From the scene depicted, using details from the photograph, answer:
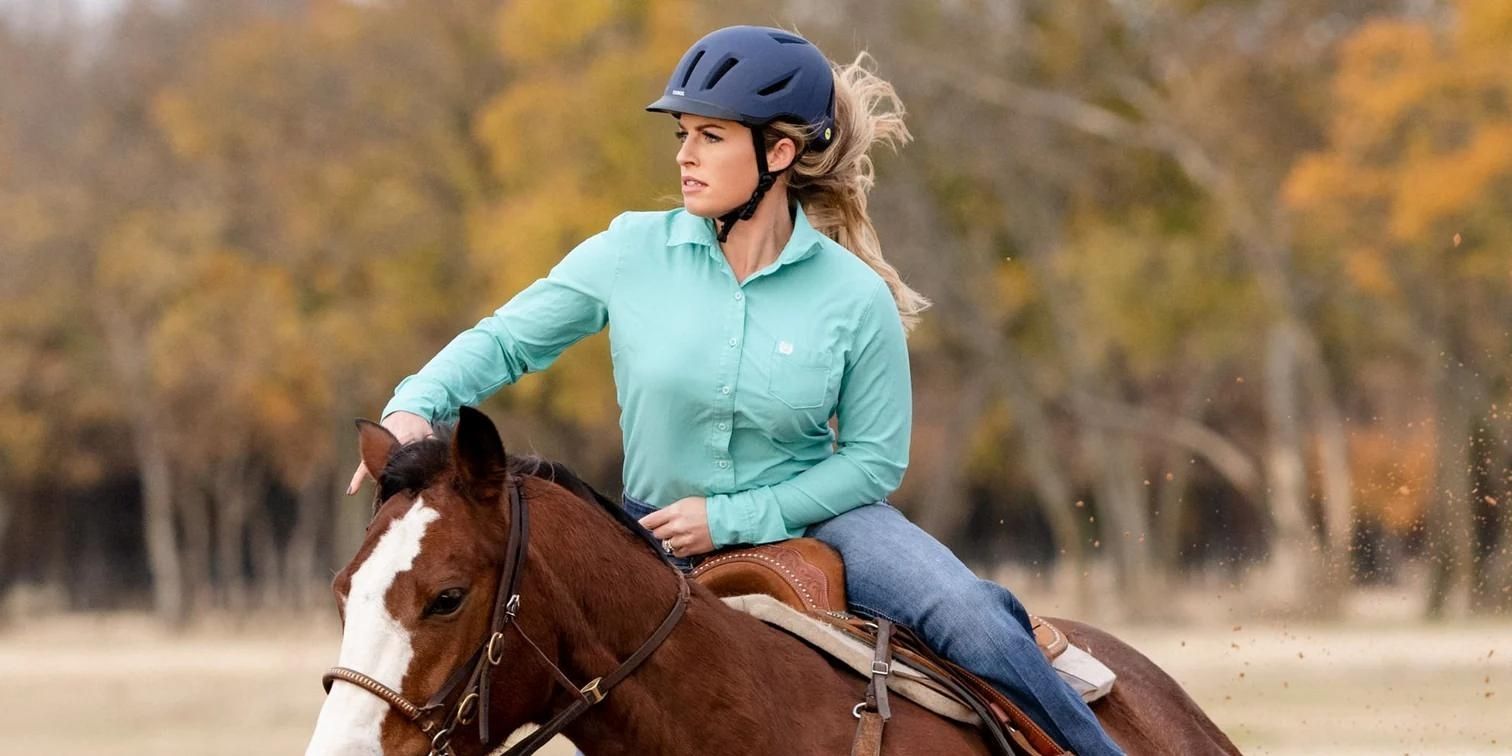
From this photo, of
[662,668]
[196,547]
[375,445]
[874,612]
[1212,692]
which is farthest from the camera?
[196,547]

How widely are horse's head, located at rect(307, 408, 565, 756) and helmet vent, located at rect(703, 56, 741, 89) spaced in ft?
4.99

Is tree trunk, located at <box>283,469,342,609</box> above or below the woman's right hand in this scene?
below

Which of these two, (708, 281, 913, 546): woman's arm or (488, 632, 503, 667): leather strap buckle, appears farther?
(708, 281, 913, 546): woman's arm

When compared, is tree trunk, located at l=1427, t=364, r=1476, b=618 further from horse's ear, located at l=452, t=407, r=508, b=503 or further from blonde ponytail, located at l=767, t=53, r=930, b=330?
horse's ear, located at l=452, t=407, r=508, b=503

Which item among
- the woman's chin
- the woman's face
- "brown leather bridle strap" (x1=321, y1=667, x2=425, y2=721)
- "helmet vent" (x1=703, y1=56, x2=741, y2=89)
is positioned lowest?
"brown leather bridle strap" (x1=321, y1=667, x2=425, y2=721)

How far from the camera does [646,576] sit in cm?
502

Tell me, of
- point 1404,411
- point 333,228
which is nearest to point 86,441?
point 333,228

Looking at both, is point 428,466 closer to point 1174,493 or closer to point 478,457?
point 478,457

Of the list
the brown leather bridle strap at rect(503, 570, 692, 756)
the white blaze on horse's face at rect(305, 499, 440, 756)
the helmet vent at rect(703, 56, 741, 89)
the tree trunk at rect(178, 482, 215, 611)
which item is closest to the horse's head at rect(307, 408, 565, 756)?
the white blaze on horse's face at rect(305, 499, 440, 756)

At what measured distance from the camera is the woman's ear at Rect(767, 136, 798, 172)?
5.95m

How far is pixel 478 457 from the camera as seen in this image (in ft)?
15.1

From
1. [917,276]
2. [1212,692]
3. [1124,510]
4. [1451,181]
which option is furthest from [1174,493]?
[1212,692]

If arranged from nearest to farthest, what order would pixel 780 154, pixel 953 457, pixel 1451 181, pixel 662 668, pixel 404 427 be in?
1. pixel 662 668
2. pixel 404 427
3. pixel 780 154
4. pixel 1451 181
5. pixel 953 457

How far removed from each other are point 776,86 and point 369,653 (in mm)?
2152
